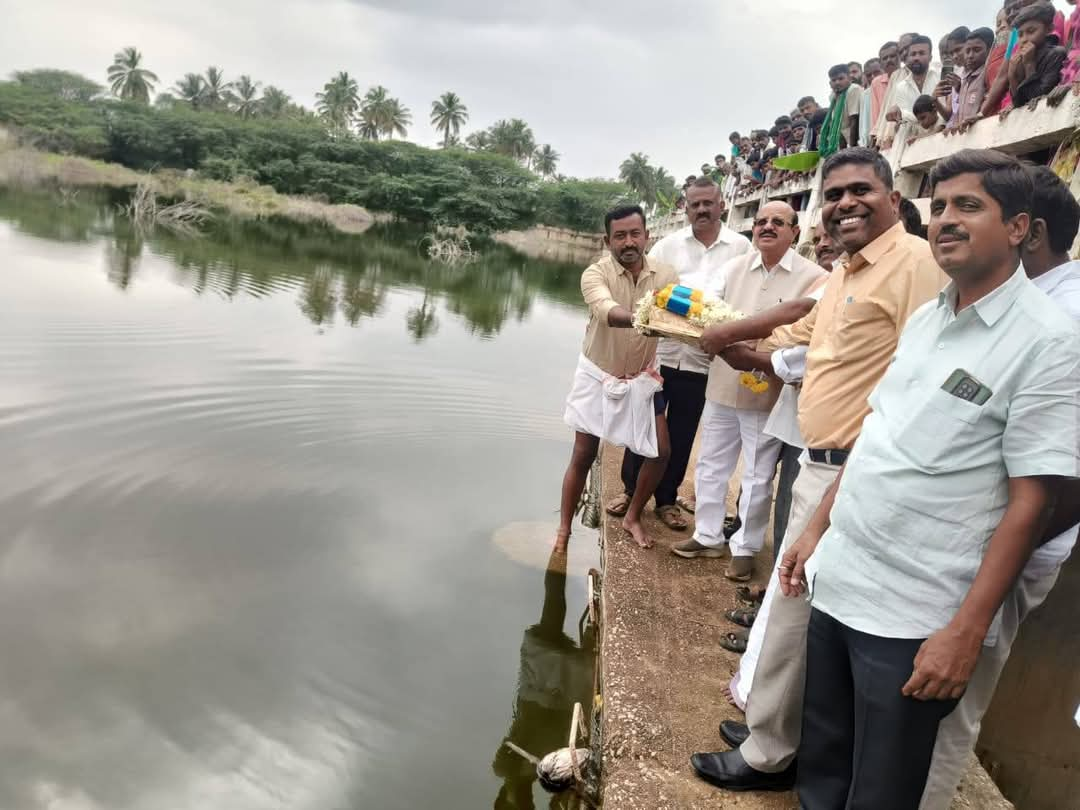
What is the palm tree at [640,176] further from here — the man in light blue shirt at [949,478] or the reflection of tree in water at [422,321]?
the man in light blue shirt at [949,478]

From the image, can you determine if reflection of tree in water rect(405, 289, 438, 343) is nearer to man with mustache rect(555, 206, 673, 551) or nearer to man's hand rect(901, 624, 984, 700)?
man with mustache rect(555, 206, 673, 551)

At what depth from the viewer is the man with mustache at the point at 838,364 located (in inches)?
77.8

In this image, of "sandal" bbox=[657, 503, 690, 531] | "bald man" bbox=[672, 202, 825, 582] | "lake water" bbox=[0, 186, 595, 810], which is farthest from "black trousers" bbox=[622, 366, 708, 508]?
"lake water" bbox=[0, 186, 595, 810]

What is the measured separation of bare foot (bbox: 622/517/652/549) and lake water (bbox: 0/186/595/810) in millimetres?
742

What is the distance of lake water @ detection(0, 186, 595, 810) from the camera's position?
115 inches

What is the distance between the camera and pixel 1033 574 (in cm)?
162

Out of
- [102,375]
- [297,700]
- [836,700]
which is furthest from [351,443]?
[836,700]

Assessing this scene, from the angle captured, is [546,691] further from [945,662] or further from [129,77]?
[129,77]

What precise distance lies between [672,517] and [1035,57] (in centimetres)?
438

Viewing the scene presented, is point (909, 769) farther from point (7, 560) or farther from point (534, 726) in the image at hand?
point (7, 560)

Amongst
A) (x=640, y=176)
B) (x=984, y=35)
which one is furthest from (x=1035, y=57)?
(x=640, y=176)

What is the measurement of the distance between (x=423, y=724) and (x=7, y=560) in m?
2.65

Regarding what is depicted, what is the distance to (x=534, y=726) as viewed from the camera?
3.35 metres

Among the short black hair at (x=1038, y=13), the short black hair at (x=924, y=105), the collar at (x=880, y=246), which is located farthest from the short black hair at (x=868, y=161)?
the short black hair at (x=924, y=105)
